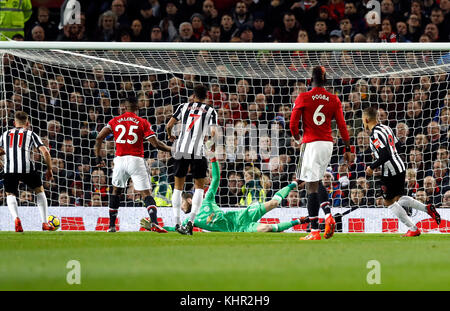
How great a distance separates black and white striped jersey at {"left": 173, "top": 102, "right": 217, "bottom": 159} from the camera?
995cm

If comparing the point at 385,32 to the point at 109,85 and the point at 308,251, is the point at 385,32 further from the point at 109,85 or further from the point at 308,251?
the point at 308,251

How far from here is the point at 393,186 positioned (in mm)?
10227

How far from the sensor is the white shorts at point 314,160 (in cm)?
897

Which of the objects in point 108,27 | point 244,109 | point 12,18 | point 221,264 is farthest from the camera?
point 108,27

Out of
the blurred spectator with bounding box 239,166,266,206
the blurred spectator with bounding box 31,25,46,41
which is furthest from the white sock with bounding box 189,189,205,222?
the blurred spectator with bounding box 31,25,46,41

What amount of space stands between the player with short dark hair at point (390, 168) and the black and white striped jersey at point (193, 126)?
82.9 inches

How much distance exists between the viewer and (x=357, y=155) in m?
12.7

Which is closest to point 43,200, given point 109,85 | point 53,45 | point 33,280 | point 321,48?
point 53,45

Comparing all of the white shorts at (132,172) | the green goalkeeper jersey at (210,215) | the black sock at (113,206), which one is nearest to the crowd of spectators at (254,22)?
the green goalkeeper jersey at (210,215)

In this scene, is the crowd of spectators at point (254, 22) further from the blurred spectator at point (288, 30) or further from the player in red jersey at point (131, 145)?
the player in red jersey at point (131, 145)

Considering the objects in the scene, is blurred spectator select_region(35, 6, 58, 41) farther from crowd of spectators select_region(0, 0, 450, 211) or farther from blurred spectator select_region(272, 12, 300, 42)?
blurred spectator select_region(272, 12, 300, 42)

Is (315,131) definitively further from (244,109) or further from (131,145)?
(244,109)

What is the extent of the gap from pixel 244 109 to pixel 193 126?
327 cm

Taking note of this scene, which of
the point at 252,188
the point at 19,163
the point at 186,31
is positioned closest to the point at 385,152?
the point at 252,188
